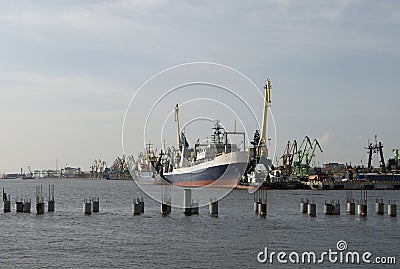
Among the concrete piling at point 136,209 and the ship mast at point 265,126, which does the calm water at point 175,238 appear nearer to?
the concrete piling at point 136,209

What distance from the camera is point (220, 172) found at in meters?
140

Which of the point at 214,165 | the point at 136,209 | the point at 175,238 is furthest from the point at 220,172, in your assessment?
the point at 175,238

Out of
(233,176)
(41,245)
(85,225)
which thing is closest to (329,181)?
(233,176)

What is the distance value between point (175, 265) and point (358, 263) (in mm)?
11902

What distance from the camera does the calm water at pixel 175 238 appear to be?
142 feet

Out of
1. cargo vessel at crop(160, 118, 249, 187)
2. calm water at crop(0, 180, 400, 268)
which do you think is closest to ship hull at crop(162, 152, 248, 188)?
cargo vessel at crop(160, 118, 249, 187)

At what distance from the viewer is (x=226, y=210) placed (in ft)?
282

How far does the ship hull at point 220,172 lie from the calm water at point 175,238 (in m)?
62.5

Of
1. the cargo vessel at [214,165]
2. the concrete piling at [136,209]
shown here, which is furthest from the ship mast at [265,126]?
the concrete piling at [136,209]

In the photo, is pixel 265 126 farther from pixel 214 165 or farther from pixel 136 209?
pixel 136 209

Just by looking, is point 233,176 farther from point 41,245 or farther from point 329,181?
point 41,245

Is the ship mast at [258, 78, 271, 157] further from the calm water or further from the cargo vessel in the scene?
the calm water

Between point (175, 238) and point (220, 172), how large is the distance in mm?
86588

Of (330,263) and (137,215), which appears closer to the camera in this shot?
(330,263)
